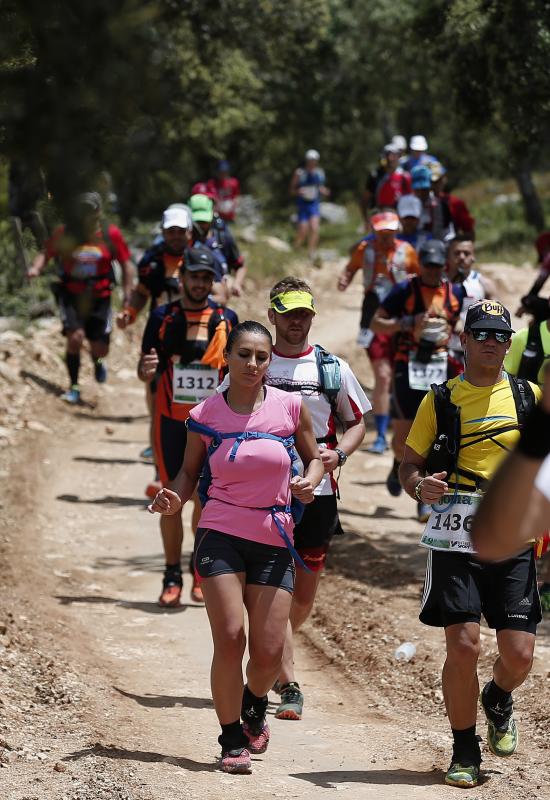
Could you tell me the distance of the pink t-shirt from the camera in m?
6.02

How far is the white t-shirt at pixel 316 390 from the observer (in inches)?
267

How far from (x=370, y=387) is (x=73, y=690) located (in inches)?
420

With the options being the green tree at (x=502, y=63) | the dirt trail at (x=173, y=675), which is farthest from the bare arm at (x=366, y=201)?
the dirt trail at (x=173, y=675)

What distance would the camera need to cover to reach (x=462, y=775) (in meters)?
5.83

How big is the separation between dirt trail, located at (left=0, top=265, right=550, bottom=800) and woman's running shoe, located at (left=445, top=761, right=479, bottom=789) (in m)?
0.07

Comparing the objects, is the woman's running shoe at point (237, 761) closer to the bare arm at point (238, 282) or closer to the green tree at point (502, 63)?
the bare arm at point (238, 282)

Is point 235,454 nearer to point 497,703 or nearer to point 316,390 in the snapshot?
point 316,390

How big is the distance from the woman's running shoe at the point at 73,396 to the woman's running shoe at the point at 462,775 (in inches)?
403

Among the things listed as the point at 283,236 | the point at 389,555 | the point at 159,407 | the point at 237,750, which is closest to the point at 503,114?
the point at 389,555

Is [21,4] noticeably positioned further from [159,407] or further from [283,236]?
[283,236]

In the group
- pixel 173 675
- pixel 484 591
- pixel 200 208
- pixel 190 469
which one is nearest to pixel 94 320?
pixel 200 208

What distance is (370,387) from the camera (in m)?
17.4

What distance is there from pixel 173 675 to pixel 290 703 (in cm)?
111

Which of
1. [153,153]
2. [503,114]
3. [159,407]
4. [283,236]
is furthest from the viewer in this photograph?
[283,236]
